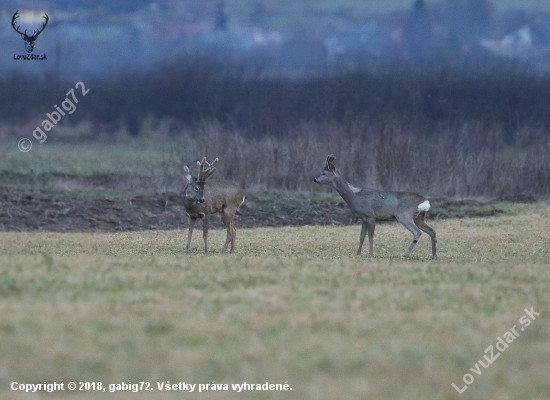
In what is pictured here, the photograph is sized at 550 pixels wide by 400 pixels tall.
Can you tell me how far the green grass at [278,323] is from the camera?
8039mm

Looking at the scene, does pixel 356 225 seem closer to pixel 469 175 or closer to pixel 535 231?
pixel 535 231

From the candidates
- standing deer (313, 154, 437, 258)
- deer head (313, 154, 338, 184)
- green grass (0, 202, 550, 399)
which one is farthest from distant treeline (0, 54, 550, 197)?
green grass (0, 202, 550, 399)

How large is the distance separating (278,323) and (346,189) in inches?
388

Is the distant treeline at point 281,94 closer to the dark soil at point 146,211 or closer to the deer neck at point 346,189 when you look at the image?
the dark soil at point 146,211

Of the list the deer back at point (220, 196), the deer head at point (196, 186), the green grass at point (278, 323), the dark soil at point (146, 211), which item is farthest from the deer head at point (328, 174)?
the dark soil at point (146, 211)

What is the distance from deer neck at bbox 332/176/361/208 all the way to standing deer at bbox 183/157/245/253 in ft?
6.17

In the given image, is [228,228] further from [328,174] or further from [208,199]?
[328,174]

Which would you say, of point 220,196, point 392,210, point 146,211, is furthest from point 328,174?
point 146,211

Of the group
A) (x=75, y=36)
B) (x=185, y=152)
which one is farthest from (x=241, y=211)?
(x=75, y=36)

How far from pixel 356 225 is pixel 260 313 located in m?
16.5

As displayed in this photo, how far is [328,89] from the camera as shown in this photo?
47.9m

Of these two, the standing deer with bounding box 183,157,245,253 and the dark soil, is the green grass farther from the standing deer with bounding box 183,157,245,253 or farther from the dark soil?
the dark soil

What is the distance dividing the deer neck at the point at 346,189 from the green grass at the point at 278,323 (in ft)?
8.11

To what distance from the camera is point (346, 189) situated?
1964 cm
